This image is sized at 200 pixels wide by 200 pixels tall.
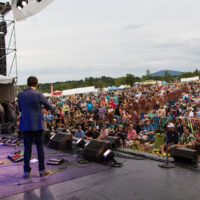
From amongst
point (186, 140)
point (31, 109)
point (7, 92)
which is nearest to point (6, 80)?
point (7, 92)

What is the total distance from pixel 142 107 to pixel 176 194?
11.0 metres

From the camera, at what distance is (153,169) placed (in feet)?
10.2

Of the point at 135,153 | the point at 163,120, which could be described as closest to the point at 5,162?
the point at 135,153

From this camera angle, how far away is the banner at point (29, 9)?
18.8 ft

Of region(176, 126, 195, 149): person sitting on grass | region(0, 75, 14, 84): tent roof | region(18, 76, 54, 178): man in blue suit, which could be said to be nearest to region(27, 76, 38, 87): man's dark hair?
region(18, 76, 54, 178): man in blue suit

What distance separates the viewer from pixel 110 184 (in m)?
2.64

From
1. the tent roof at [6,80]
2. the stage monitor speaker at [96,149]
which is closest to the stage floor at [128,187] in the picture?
the stage monitor speaker at [96,149]

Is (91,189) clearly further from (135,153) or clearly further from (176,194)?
(135,153)

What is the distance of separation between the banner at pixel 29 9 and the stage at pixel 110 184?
412cm

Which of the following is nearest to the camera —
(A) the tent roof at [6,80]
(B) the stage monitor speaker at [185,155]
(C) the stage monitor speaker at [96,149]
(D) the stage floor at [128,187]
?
(D) the stage floor at [128,187]

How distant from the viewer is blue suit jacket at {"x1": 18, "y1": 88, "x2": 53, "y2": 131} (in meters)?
2.85

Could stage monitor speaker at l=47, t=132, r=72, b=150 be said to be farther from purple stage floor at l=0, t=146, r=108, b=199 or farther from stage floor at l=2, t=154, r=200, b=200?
stage floor at l=2, t=154, r=200, b=200

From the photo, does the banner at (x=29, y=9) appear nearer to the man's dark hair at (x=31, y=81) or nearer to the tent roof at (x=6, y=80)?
the tent roof at (x=6, y=80)

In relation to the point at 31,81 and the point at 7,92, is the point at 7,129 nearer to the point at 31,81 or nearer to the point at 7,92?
the point at 7,92
